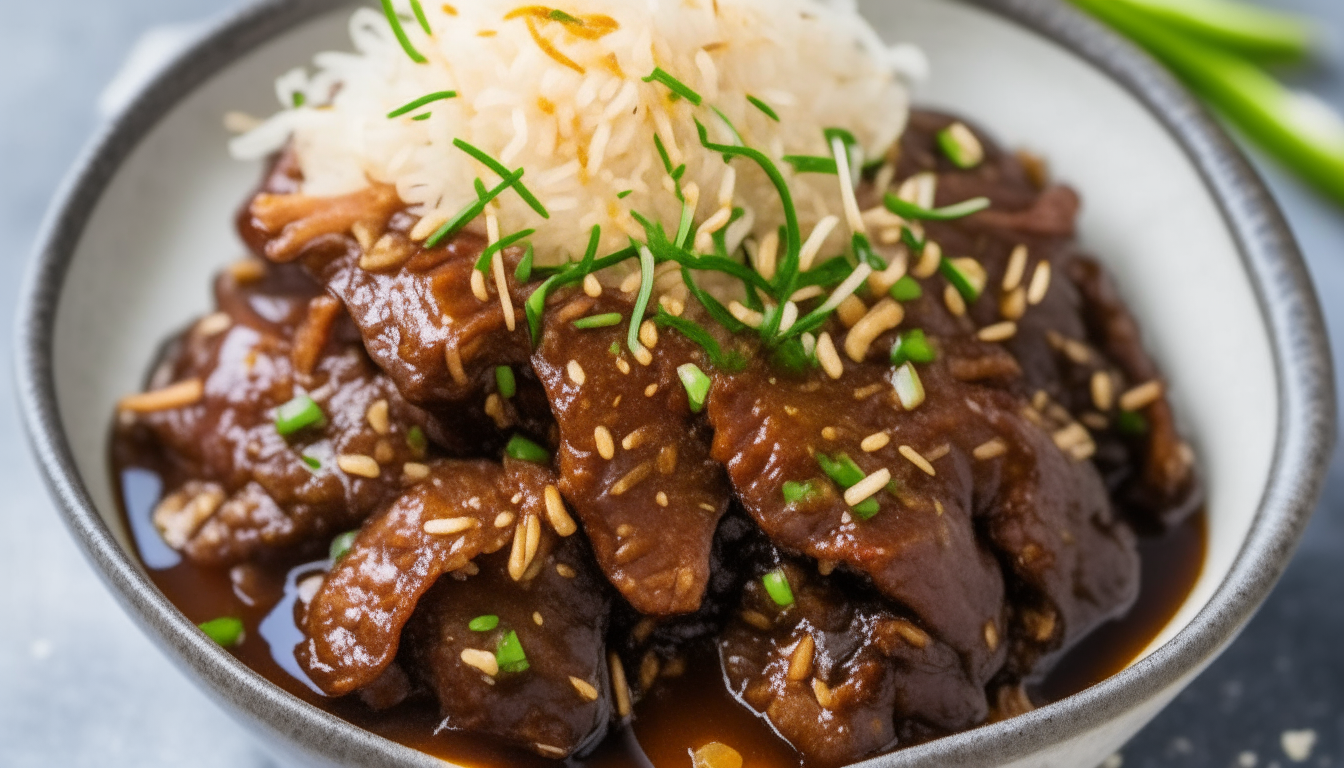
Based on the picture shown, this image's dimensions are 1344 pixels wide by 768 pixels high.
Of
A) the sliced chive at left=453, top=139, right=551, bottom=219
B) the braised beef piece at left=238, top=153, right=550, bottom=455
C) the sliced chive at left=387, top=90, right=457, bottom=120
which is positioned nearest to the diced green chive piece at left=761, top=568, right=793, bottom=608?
the braised beef piece at left=238, top=153, right=550, bottom=455

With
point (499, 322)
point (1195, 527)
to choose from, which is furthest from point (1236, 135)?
point (499, 322)

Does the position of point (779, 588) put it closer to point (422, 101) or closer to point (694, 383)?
point (694, 383)

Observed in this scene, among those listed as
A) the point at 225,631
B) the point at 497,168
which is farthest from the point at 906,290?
the point at 225,631

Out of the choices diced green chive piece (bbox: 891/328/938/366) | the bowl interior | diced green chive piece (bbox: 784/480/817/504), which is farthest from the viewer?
the bowl interior

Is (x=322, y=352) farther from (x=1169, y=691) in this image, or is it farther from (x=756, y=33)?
(x=1169, y=691)

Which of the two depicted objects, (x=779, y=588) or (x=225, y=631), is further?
(x=225, y=631)

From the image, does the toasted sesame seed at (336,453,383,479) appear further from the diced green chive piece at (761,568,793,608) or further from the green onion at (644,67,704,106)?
the green onion at (644,67,704,106)

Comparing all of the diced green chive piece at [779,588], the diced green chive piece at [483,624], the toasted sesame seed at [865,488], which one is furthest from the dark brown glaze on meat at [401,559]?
the toasted sesame seed at [865,488]
